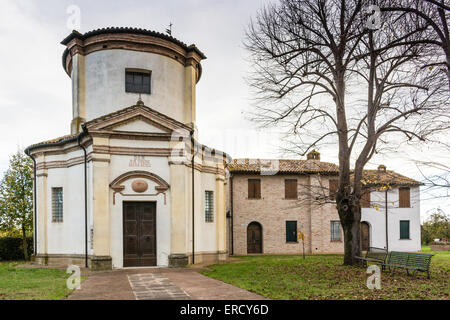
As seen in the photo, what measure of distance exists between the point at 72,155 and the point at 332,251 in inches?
782

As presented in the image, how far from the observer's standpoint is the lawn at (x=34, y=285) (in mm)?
8998

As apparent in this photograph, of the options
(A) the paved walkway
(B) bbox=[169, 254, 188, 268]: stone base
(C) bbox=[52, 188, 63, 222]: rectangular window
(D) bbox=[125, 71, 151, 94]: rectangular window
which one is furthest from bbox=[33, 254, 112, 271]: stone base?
(D) bbox=[125, 71, 151, 94]: rectangular window

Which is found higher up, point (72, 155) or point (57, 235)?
point (72, 155)

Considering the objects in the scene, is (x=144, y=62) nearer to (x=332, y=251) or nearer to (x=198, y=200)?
(x=198, y=200)

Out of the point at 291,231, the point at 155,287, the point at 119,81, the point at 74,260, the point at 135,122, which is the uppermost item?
the point at 119,81

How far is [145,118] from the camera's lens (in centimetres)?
1527

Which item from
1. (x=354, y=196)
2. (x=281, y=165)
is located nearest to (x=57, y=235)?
(x=354, y=196)

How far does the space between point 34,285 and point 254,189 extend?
61.9 feet

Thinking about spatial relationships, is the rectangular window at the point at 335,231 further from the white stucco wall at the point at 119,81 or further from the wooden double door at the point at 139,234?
the wooden double door at the point at 139,234

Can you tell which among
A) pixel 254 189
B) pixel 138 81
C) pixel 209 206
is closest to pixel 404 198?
pixel 254 189

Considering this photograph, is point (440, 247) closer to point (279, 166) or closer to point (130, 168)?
point (279, 166)

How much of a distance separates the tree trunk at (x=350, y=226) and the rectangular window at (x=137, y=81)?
1006 cm

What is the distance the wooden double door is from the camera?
48.2ft

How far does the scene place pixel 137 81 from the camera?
691 inches
